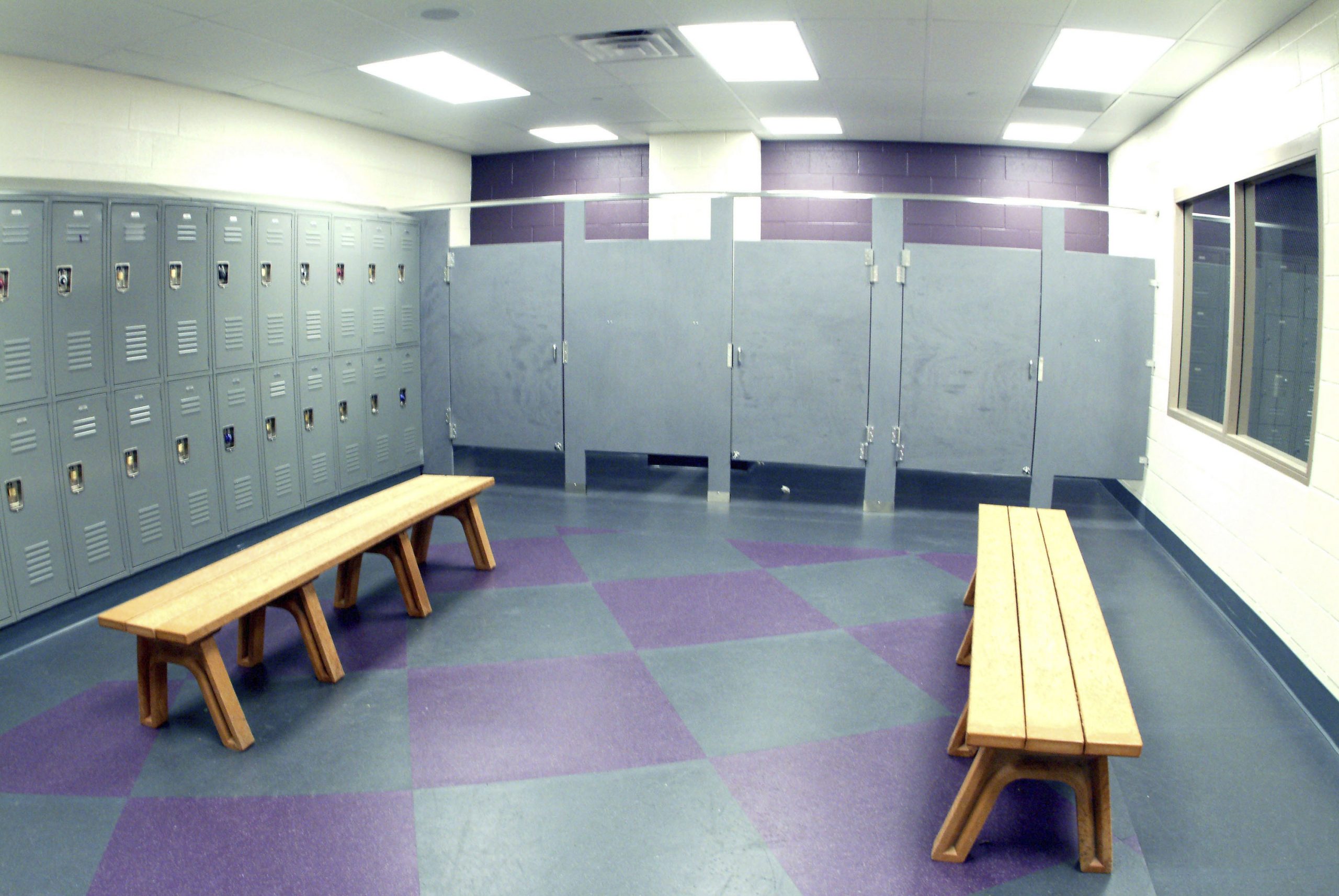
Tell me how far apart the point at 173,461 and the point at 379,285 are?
2.03 metres

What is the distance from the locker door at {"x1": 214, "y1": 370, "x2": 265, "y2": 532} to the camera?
4.74 metres

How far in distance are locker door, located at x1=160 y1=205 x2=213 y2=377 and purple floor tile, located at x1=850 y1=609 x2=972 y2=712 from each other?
3.47 metres

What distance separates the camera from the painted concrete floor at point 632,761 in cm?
229

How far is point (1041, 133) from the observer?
675 cm

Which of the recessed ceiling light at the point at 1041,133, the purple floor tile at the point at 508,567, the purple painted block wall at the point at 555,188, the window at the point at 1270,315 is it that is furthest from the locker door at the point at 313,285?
the window at the point at 1270,315

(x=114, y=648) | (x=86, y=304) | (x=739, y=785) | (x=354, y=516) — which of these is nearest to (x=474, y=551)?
(x=354, y=516)

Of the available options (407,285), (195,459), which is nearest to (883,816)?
(195,459)

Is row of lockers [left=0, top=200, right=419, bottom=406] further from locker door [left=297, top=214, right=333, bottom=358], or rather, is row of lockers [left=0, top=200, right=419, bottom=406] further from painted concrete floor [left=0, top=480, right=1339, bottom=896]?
painted concrete floor [left=0, top=480, right=1339, bottom=896]

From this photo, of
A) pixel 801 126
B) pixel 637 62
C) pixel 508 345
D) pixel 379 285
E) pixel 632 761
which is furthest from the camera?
pixel 801 126

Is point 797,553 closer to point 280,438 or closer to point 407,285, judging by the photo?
point 280,438

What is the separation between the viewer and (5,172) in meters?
4.45

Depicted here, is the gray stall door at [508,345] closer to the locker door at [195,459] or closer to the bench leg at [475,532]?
the bench leg at [475,532]

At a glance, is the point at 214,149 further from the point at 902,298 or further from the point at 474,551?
the point at 902,298

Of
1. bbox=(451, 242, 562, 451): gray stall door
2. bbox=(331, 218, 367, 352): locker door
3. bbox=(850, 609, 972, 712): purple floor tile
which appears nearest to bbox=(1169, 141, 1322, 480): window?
bbox=(850, 609, 972, 712): purple floor tile
